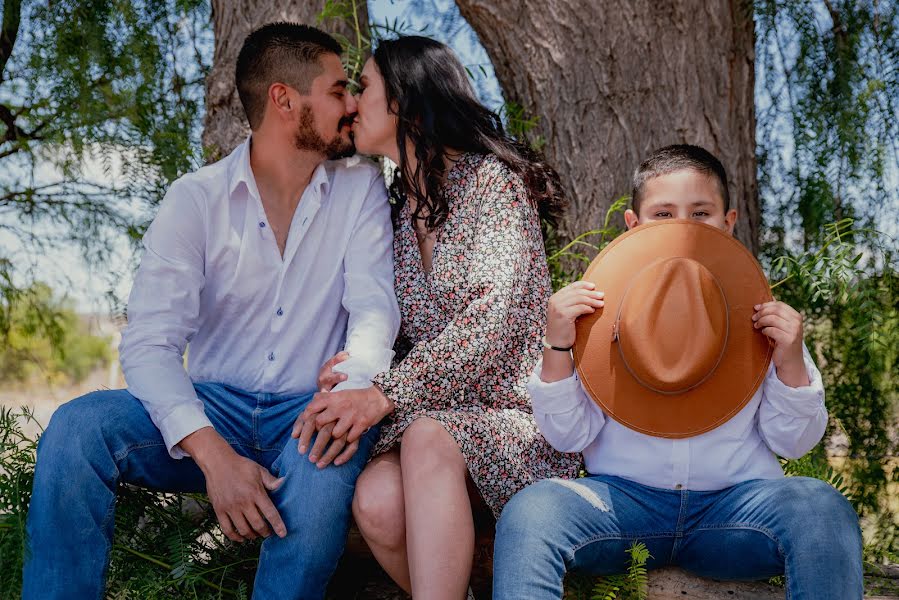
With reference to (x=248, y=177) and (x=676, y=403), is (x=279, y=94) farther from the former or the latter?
(x=676, y=403)

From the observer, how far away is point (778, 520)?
1721 mm

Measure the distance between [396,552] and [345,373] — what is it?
43 cm

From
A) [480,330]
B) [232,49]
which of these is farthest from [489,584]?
[232,49]

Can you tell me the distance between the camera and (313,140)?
8.00 ft

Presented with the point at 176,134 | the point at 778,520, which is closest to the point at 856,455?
the point at 778,520

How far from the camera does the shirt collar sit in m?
2.32

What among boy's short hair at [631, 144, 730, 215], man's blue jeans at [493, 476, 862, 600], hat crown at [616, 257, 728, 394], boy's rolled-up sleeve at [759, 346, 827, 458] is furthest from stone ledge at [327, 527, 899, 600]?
boy's short hair at [631, 144, 730, 215]

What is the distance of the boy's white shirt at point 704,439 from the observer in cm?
188

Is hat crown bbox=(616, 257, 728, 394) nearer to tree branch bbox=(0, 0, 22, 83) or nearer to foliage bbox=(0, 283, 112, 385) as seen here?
foliage bbox=(0, 283, 112, 385)

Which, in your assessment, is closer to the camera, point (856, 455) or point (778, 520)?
Answer: point (778, 520)

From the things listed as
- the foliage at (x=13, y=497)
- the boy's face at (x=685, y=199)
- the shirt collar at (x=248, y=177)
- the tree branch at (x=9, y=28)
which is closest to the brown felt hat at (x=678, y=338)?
the boy's face at (x=685, y=199)

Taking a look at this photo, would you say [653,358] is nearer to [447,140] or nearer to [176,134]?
[447,140]

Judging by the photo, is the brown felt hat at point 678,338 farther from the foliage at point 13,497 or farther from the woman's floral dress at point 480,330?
the foliage at point 13,497

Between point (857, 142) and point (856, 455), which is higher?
point (857, 142)
